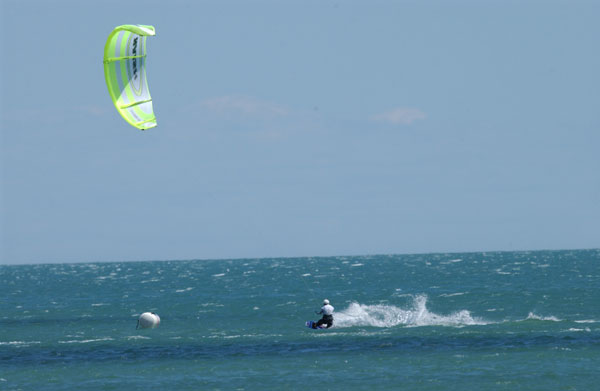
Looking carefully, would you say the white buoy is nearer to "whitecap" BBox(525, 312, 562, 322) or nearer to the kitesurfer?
the kitesurfer

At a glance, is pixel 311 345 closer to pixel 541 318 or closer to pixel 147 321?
pixel 147 321

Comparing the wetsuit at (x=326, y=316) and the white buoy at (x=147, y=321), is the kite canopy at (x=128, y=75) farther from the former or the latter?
the white buoy at (x=147, y=321)

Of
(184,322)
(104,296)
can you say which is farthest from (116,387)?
(104,296)

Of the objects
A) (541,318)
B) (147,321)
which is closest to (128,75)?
(147,321)

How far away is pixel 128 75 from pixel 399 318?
31.9 meters

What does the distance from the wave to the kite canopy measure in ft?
86.0

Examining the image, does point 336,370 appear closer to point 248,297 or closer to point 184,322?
point 184,322

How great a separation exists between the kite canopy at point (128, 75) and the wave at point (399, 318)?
86.0 ft

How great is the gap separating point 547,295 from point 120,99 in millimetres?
58684

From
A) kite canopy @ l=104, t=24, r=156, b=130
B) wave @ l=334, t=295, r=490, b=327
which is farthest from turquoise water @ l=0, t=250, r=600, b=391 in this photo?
kite canopy @ l=104, t=24, r=156, b=130

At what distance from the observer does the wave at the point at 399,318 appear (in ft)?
191

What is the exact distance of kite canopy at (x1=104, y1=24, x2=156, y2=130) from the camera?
114 feet

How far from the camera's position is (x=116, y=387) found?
38.2 m

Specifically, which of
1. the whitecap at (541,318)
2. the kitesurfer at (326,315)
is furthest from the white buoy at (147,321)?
the whitecap at (541,318)
